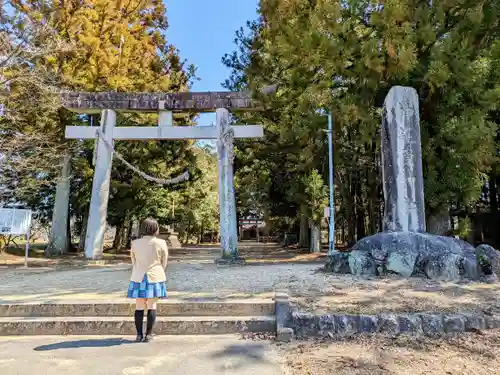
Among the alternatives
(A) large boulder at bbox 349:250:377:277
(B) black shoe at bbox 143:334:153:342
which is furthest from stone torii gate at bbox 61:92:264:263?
(B) black shoe at bbox 143:334:153:342

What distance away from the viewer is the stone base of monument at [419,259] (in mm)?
6094

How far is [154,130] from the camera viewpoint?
1163cm

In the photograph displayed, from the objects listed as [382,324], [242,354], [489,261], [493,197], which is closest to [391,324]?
[382,324]

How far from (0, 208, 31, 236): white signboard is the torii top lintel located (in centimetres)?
386

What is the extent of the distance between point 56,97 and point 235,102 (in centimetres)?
570

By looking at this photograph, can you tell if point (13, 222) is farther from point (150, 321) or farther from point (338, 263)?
point (338, 263)

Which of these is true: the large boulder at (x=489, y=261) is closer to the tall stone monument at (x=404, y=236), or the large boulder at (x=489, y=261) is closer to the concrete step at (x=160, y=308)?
the tall stone monument at (x=404, y=236)

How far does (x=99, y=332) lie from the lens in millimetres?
4016

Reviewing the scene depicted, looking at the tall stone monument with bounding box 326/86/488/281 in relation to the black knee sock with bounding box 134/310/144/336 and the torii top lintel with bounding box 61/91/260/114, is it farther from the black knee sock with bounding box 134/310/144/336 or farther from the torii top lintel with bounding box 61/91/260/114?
the torii top lintel with bounding box 61/91/260/114

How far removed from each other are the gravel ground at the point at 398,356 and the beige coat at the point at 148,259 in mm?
1491

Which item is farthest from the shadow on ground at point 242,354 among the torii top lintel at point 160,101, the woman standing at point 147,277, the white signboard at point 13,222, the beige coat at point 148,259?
the torii top lintel at point 160,101

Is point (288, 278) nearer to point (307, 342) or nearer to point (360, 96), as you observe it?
point (307, 342)

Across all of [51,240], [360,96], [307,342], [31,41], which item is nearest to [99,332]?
[307,342]

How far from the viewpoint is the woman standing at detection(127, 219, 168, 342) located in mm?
3654
